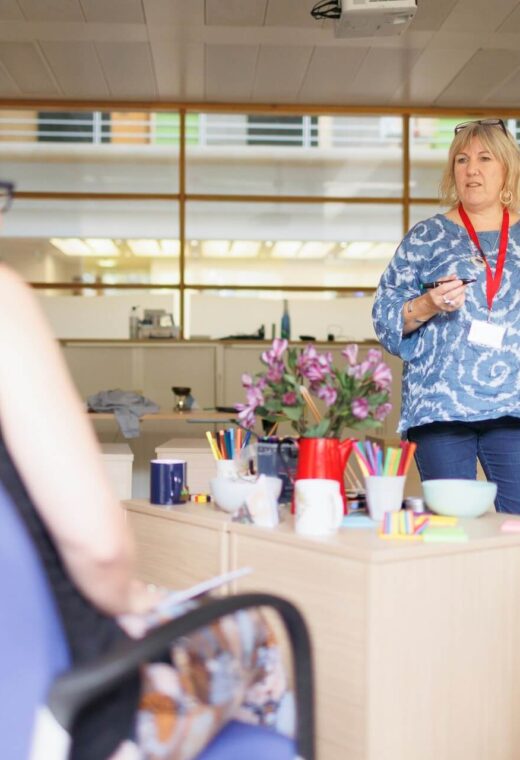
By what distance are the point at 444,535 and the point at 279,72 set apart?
239 inches

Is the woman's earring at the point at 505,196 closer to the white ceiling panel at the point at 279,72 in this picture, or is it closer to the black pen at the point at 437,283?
the black pen at the point at 437,283

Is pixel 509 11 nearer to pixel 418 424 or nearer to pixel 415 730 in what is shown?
pixel 418 424

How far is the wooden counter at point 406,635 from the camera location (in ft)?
4.30

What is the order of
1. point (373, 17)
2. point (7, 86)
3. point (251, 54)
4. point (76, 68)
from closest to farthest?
point (373, 17) < point (251, 54) < point (76, 68) < point (7, 86)

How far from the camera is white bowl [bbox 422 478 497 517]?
5.51 feet

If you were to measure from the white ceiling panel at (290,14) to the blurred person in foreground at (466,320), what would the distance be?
13.2ft

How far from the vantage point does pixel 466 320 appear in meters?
2.00

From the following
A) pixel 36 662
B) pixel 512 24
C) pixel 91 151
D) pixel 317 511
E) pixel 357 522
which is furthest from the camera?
pixel 91 151

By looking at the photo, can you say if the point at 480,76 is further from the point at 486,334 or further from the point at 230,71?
the point at 486,334

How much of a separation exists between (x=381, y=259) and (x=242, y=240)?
1209 mm

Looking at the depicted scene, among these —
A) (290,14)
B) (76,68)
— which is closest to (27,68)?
(76,68)

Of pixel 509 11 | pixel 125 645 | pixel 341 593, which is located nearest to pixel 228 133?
pixel 509 11

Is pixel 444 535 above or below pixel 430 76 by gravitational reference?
below

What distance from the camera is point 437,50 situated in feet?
21.1
